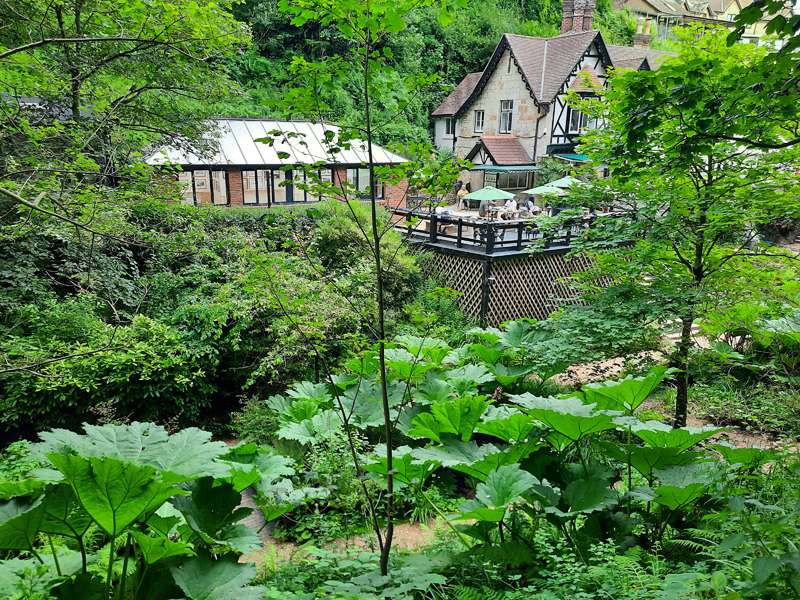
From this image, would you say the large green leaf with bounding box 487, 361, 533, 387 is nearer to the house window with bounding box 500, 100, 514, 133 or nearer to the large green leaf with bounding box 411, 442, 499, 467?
the large green leaf with bounding box 411, 442, 499, 467

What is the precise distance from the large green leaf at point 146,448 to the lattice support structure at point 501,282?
8455 mm

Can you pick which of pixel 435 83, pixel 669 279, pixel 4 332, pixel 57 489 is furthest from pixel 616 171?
pixel 4 332

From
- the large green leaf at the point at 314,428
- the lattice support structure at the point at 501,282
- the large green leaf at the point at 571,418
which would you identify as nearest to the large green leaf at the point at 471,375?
the large green leaf at the point at 314,428

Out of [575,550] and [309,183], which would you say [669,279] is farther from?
[309,183]

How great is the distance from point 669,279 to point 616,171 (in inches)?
91.7

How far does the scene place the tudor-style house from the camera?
2220 centimetres

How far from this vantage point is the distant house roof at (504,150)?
22.6 meters

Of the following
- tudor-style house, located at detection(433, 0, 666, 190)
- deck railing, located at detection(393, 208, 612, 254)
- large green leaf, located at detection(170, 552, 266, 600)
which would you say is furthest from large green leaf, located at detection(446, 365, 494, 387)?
tudor-style house, located at detection(433, 0, 666, 190)

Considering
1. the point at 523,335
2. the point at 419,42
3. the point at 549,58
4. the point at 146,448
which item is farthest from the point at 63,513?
the point at 419,42

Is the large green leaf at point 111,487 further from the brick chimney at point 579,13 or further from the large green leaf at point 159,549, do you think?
the brick chimney at point 579,13

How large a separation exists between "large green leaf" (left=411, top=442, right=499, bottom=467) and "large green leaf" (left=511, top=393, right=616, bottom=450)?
17.1 inches

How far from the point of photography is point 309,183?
9.84ft

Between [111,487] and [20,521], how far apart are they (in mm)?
427

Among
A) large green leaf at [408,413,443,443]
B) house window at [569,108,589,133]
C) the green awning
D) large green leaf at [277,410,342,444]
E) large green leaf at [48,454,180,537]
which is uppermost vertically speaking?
house window at [569,108,589,133]
